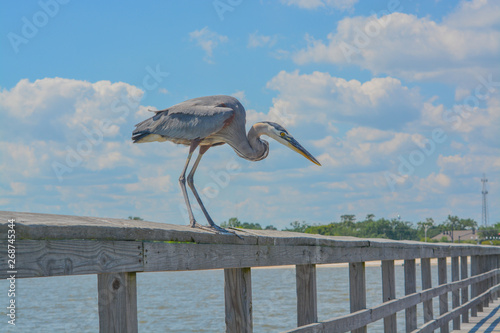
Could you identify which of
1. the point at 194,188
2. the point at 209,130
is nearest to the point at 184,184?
the point at 194,188

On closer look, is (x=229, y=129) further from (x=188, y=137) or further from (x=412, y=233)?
(x=412, y=233)

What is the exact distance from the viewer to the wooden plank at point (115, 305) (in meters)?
2.01

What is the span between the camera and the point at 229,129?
392 cm

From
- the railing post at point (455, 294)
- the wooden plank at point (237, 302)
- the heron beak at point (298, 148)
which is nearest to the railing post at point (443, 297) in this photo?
the railing post at point (455, 294)

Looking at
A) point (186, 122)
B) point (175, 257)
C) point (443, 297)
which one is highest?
point (186, 122)

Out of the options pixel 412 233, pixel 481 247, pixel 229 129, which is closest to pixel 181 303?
pixel 481 247

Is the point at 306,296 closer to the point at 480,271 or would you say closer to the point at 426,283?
the point at 426,283

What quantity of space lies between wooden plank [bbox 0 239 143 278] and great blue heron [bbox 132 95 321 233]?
1424 mm

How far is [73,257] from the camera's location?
187 cm

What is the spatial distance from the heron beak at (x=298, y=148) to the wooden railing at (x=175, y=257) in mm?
662

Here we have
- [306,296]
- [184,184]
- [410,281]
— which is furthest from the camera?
[410,281]

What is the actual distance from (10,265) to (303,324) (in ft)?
7.01

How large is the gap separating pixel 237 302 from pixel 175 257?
1.98 feet

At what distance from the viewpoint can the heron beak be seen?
4.14 metres
